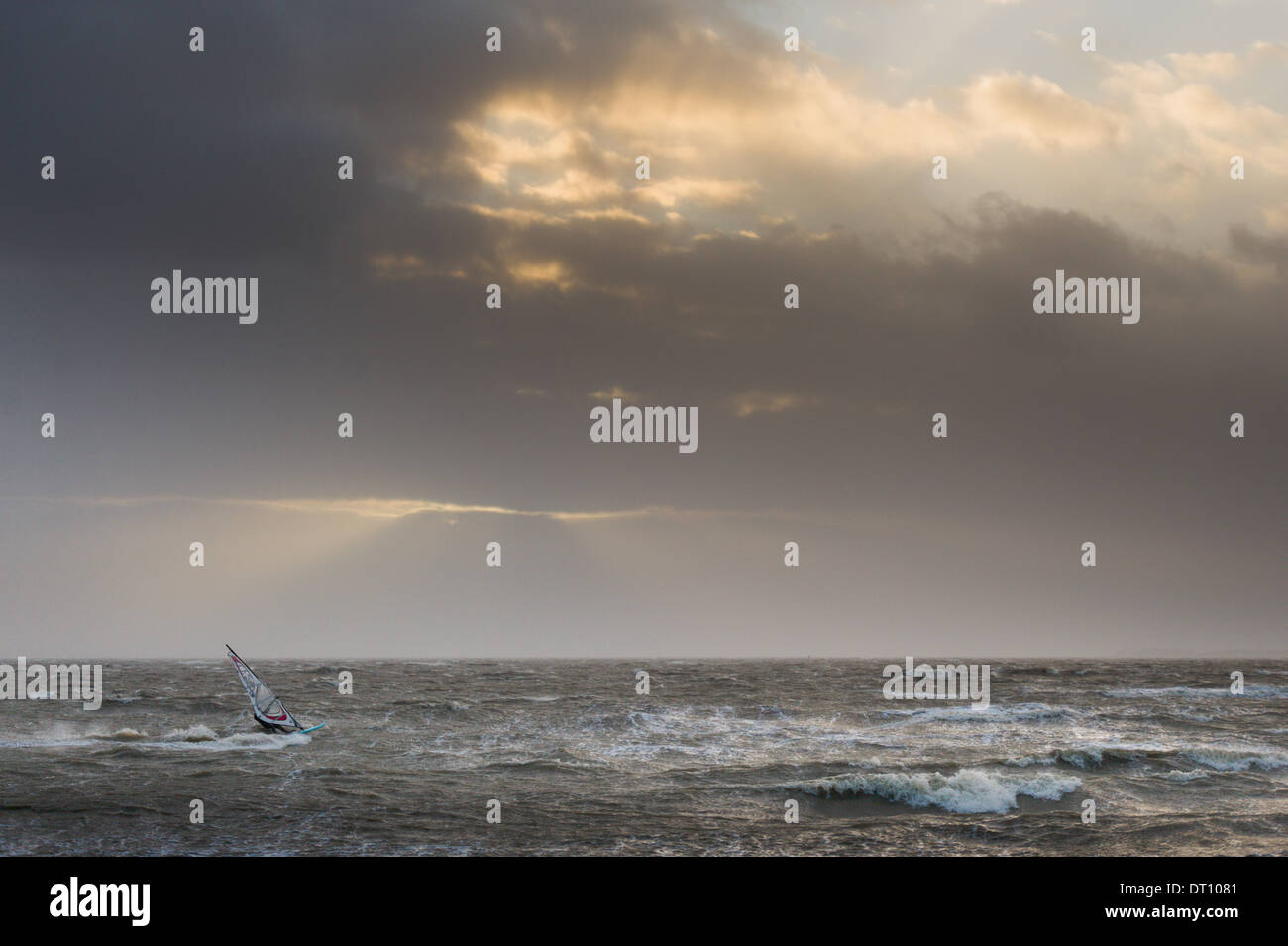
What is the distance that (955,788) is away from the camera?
25.9m

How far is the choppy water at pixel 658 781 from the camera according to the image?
2066cm

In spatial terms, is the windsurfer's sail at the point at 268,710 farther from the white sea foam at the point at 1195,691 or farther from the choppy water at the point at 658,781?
the white sea foam at the point at 1195,691

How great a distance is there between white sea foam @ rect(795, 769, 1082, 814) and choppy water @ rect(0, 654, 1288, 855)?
0.31 feet

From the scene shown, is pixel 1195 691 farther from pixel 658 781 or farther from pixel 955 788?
pixel 658 781

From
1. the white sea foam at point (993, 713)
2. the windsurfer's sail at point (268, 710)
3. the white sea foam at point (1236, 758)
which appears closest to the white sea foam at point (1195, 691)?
the white sea foam at point (993, 713)

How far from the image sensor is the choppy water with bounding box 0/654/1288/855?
813 inches

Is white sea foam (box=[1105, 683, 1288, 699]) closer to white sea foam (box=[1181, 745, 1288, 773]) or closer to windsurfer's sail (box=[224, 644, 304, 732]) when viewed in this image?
white sea foam (box=[1181, 745, 1288, 773])

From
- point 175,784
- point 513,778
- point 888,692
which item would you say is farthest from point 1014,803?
point 888,692

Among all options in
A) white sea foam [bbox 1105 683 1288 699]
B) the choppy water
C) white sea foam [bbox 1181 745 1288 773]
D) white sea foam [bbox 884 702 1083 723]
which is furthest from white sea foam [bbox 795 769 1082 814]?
white sea foam [bbox 1105 683 1288 699]

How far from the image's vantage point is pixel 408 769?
102 feet

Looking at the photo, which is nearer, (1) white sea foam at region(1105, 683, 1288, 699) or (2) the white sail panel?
(2) the white sail panel

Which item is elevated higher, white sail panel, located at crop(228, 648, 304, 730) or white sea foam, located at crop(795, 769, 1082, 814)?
white sea foam, located at crop(795, 769, 1082, 814)

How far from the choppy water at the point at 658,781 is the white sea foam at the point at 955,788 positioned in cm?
10
